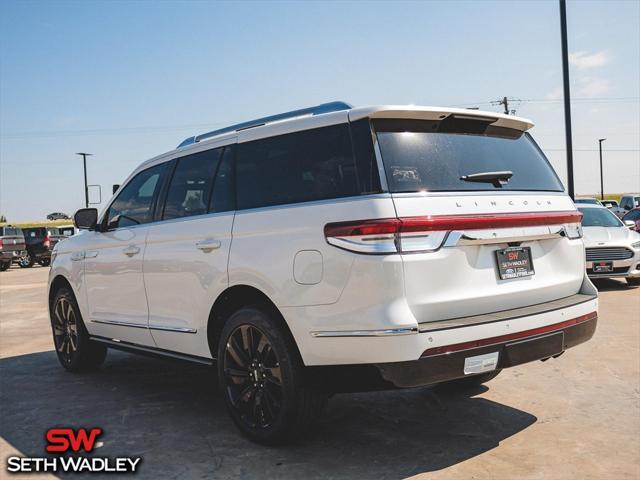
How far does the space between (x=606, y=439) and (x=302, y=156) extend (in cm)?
254

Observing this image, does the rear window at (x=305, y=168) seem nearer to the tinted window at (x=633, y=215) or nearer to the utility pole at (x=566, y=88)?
the utility pole at (x=566, y=88)


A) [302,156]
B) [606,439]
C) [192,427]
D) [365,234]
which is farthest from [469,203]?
[192,427]

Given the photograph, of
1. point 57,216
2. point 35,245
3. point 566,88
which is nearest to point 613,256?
point 566,88

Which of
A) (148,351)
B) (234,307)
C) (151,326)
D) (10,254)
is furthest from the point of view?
(10,254)

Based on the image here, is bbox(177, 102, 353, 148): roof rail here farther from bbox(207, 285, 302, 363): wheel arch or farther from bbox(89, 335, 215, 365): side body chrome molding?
bbox(89, 335, 215, 365): side body chrome molding

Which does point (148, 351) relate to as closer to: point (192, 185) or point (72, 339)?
point (192, 185)

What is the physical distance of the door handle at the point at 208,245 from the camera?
431cm

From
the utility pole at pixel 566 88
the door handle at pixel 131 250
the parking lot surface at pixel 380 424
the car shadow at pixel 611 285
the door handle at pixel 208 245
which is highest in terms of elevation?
the utility pole at pixel 566 88

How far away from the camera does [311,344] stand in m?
3.62

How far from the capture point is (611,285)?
1216cm

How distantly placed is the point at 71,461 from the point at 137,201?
223cm

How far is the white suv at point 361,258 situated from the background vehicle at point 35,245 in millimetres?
27350

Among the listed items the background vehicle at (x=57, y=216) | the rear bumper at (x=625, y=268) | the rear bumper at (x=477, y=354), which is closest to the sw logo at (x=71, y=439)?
the rear bumper at (x=477, y=354)

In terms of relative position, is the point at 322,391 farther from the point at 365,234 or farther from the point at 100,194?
the point at 100,194
